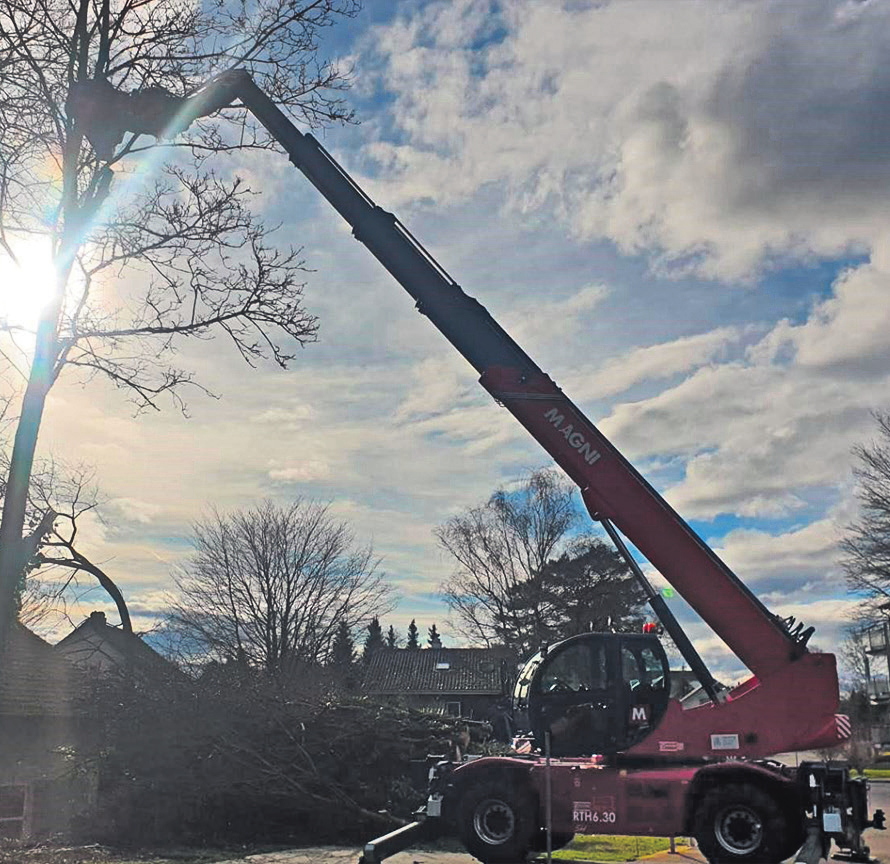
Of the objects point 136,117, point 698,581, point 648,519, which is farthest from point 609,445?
point 136,117

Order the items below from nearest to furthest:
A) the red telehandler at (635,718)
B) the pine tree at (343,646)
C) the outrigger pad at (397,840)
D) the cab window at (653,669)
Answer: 1. the red telehandler at (635,718)
2. the outrigger pad at (397,840)
3. the cab window at (653,669)
4. the pine tree at (343,646)

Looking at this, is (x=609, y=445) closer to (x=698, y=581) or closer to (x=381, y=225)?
(x=698, y=581)

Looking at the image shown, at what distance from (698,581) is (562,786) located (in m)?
2.69

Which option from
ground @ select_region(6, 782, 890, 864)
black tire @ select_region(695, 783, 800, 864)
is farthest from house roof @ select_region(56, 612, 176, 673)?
black tire @ select_region(695, 783, 800, 864)

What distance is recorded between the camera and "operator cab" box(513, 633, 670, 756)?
10.5m

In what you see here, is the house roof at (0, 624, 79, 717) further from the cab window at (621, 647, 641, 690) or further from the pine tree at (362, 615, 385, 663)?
the pine tree at (362, 615, 385, 663)

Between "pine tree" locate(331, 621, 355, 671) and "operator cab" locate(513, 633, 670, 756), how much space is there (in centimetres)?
2286

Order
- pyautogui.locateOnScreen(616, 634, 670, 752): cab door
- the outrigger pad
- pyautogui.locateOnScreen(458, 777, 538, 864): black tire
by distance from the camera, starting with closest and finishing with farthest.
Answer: the outrigger pad
pyautogui.locateOnScreen(458, 777, 538, 864): black tire
pyautogui.locateOnScreen(616, 634, 670, 752): cab door

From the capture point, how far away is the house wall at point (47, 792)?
51.3ft

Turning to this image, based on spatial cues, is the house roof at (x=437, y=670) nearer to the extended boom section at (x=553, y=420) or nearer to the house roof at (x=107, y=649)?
the house roof at (x=107, y=649)

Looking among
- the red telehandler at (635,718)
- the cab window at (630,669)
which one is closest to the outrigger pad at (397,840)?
the red telehandler at (635,718)

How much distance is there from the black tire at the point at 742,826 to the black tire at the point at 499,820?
1878 mm

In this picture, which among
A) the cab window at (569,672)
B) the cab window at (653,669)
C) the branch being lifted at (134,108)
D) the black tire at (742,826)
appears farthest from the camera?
the branch being lifted at (134,108)

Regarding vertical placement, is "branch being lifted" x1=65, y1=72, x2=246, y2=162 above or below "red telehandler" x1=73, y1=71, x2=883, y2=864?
above
